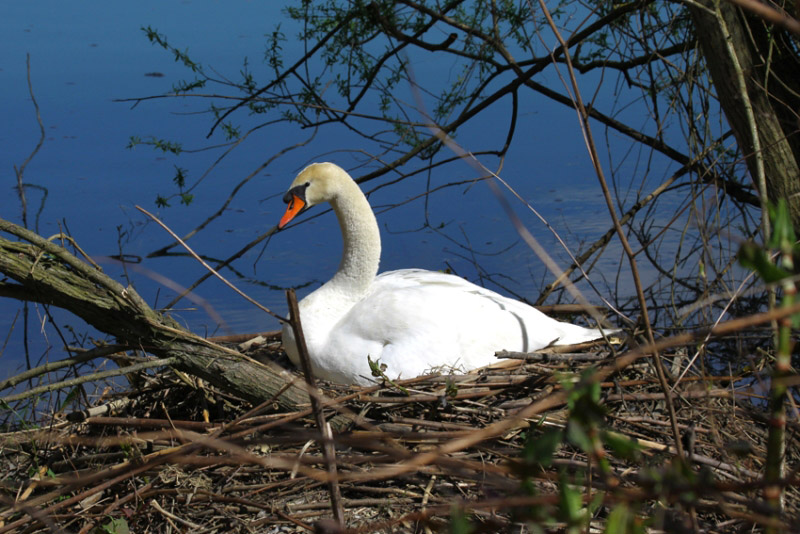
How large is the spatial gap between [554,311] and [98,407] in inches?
96.5

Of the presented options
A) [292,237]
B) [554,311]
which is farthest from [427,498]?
[292,237]

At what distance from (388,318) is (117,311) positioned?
1313mm

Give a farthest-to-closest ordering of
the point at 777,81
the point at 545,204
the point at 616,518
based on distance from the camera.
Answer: the point at 545,204 → the point at 777,81 → the point at 616,518

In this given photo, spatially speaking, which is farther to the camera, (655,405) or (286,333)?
(286,333)

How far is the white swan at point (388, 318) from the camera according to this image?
139 inches

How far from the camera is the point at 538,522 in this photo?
2.89ft

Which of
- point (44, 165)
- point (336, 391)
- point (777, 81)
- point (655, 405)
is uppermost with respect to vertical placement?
point (44, 165)

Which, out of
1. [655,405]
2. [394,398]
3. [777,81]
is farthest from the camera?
[777,81]

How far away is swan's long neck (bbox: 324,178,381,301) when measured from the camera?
4.09 m

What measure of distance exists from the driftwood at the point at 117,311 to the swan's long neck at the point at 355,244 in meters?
1.26

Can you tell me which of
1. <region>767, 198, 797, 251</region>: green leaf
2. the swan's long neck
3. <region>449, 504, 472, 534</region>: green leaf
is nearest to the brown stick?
<region>449, 504, 472, 534</region>: green leaf

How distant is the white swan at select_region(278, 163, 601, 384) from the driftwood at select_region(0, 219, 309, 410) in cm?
72

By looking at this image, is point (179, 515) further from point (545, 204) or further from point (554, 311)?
point (545, 204)

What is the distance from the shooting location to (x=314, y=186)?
13.4 ft
